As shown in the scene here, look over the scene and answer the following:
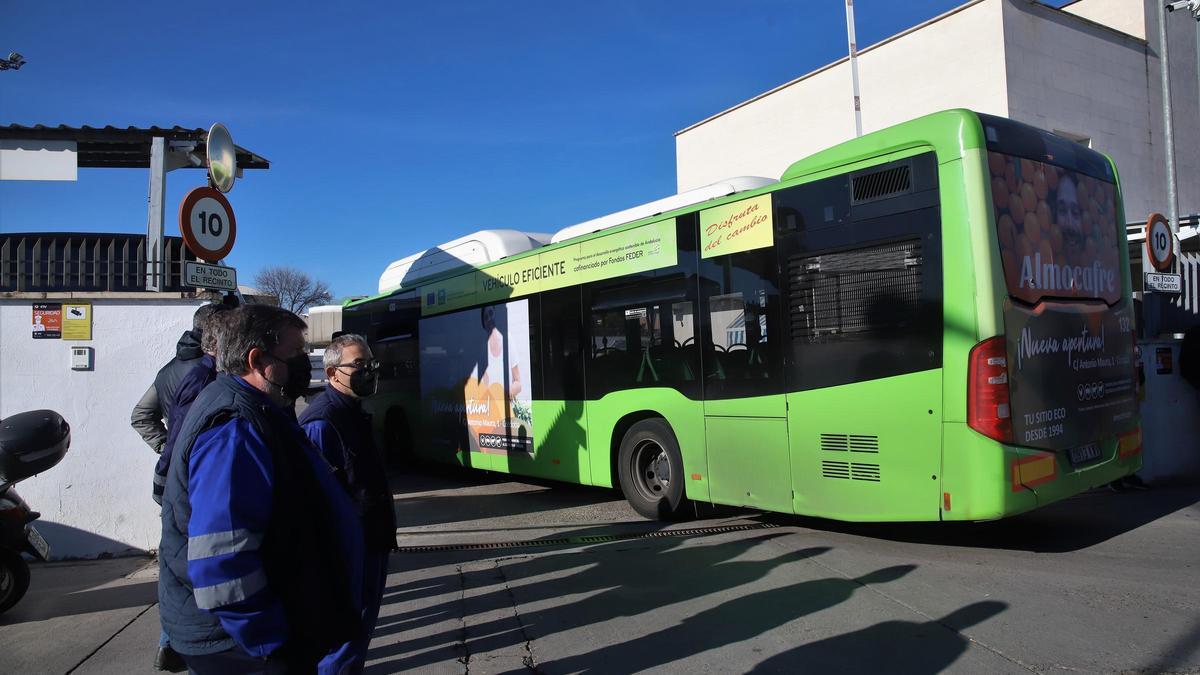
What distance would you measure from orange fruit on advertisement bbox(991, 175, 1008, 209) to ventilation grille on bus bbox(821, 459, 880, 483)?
212cm

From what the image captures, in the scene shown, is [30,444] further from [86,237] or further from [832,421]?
[832,421]

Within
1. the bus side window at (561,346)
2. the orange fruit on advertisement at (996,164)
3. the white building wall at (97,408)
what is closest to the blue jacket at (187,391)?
the white building wall at (97,408)

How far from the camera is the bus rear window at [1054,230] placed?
5.42 m

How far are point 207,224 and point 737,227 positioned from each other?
4.75 metres

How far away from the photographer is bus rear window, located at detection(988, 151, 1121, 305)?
5.42 metres

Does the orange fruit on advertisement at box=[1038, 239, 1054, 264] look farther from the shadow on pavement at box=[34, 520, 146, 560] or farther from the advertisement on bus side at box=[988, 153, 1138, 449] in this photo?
the shadow on pavement at box=[34, 520, 146, 560]

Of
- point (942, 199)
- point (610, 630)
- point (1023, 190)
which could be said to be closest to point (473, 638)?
point (610, 630)

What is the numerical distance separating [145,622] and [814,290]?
552cm

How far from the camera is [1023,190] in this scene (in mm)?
5621

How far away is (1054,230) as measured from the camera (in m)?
5.85

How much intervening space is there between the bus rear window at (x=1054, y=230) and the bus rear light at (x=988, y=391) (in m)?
0.51

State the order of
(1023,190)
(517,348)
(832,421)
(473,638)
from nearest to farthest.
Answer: (473,638)
(1023,190)
(832,421)
(517,348)

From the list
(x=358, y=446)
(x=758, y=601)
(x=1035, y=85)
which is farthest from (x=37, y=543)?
(x=1035, y=85)

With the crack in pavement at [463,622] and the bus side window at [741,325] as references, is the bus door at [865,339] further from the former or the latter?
the crack in pavement at [463,622]
